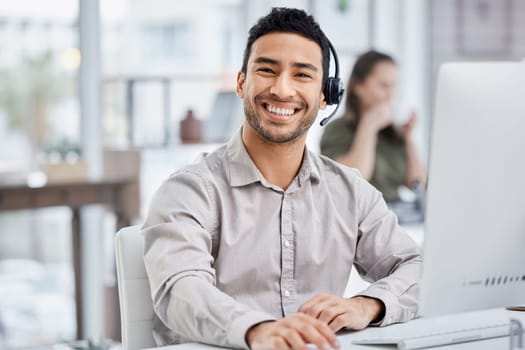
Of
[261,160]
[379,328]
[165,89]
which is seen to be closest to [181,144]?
[165,89]

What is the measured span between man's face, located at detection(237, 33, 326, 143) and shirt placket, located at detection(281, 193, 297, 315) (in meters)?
0.15

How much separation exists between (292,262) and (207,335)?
34 centimetres

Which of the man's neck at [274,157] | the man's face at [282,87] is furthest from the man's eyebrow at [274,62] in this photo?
the man's neck at [274,157]

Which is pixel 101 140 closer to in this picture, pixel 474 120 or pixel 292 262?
pixel 292 262

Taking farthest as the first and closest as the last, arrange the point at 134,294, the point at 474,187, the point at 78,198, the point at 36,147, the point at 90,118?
the point at 90,118 → the point at 36,147 → the point at 78,198 → the point at 134,294 → the point at 474,187

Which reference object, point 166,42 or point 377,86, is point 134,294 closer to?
point 377,86

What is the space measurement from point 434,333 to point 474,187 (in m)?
0.30

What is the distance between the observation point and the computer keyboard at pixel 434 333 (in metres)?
1.39

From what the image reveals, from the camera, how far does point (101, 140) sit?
3.77m

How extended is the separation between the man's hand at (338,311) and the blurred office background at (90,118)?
85.6 inches

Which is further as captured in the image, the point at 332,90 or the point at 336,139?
the point at 336,139

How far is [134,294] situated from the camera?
161cm

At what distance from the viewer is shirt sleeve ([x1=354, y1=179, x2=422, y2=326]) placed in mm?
1629

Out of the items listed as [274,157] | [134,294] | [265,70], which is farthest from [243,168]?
[134,294]
